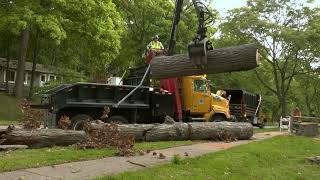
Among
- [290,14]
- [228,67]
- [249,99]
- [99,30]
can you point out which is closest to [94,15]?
[99,30]

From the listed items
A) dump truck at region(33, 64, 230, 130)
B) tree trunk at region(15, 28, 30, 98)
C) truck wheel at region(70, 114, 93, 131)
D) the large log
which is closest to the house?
tree trunk at region(15, 28, 30, 98)

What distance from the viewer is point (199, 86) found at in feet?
67.7

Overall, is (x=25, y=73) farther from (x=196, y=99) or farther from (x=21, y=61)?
(x=196, y=99)

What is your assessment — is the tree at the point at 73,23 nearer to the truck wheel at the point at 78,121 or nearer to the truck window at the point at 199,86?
the truck window at the point at 199,86

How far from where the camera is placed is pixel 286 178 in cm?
1070

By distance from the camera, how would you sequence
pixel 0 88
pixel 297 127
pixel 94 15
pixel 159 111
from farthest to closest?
pixel 0 88
pixel 94 15
pixel 297 127
pixel 159 111

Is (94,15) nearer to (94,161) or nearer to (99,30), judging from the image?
(99,30)

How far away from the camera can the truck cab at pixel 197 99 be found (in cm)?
2044

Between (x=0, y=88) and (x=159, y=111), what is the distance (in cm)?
3874

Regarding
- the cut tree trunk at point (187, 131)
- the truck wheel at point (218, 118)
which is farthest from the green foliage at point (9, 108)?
the cut tree trunk at point (187, 131)

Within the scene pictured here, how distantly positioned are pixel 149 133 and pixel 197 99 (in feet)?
18.5

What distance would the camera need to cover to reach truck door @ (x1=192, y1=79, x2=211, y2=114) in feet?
67.4

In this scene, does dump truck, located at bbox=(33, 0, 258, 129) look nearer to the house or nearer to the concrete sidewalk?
the concrete sidewalk

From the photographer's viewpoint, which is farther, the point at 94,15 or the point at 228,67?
the point at 94,15
